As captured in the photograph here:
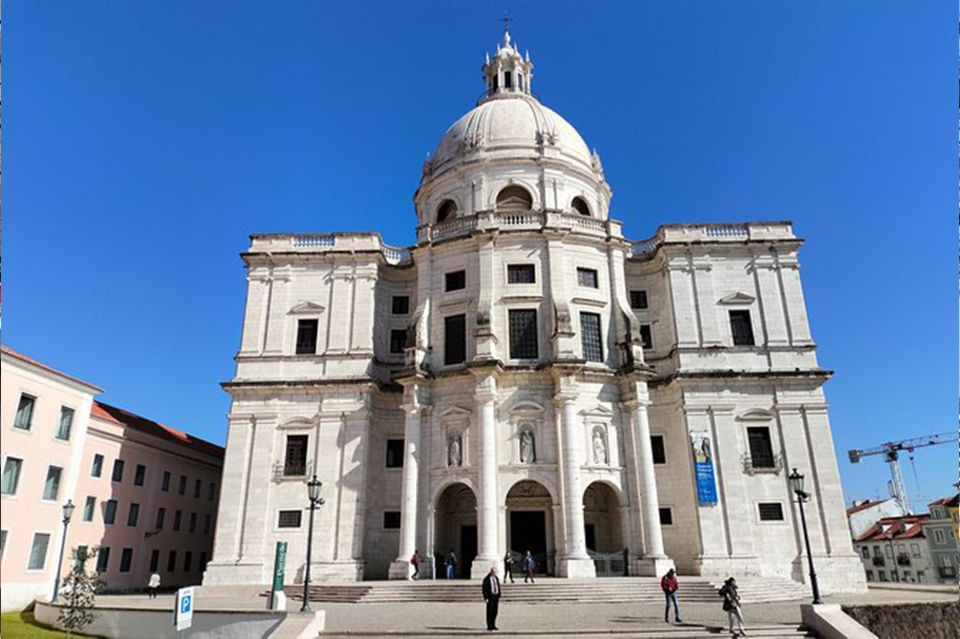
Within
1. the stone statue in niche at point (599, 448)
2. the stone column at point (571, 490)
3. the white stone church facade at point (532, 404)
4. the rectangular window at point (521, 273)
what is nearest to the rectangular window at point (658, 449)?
the white stone church facade at point (532, 404)

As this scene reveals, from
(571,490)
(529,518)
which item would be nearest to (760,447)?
(571,490)

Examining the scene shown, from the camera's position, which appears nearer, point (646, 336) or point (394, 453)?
point (394, 453)

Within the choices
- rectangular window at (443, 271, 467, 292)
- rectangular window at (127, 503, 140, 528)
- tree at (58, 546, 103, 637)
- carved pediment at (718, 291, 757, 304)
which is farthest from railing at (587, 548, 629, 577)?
rectangular window at (127, 503, 140, 528)

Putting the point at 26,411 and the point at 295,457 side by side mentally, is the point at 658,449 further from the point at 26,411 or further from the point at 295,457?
the point at 26,411

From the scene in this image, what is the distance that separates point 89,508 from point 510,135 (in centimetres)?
3294

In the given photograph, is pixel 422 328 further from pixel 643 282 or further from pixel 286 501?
pixel 643 282

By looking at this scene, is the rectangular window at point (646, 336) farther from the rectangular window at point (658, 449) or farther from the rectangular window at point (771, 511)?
the rectangular window at point (771, 511)

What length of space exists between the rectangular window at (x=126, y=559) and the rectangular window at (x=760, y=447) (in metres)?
34.9

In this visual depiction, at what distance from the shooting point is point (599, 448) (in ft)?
101

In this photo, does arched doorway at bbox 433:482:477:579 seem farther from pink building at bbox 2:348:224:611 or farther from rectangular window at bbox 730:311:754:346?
rectangular window at bbox 730:311:754:346

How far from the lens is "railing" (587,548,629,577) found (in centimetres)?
A: 2889

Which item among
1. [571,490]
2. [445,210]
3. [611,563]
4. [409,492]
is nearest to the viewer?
[571,490]

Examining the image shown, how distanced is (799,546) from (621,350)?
12.9 m

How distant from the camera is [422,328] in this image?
33.1 metres
